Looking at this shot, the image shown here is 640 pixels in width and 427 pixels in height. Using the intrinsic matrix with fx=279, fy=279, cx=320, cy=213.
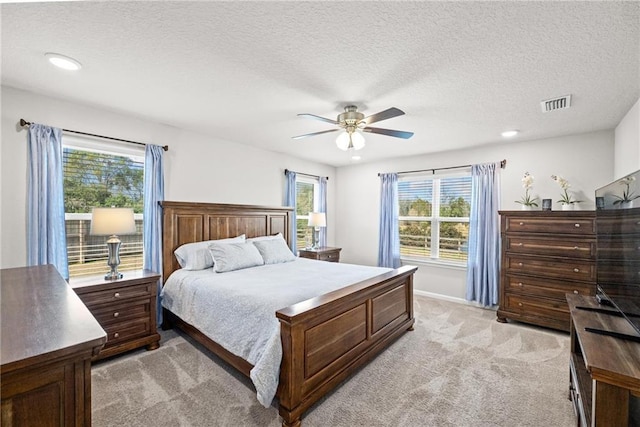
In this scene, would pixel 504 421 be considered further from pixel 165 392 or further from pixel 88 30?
pixel 88 30

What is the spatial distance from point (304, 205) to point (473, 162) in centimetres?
300

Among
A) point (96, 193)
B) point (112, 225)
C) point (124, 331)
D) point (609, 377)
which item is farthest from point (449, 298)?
point (96, 193)

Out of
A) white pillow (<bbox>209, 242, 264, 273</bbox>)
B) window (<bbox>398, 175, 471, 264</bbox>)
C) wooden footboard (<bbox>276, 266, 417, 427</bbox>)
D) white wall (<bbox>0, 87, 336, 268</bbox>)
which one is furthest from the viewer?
window (<bbox>398, 175, 471, 264</bbox>)

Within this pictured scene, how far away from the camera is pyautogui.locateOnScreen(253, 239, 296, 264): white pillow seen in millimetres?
3728

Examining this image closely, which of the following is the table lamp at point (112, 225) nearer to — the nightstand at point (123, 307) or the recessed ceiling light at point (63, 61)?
the nightstand at point (123, 307)

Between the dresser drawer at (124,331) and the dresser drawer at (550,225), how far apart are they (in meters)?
4.38

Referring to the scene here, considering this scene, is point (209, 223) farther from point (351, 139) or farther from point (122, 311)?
point (351, 139)

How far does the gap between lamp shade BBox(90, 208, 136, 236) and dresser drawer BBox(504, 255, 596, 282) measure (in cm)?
442

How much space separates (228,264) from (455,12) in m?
2.94

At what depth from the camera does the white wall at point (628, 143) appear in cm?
254

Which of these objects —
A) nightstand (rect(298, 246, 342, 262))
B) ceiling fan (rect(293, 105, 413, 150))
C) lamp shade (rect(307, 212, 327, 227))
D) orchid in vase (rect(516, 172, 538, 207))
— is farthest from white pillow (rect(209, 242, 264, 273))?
orchid in vase (rect(516, 172, 538, 207))

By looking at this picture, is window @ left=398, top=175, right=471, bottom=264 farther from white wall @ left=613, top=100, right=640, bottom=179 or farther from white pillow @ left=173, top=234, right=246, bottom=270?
white pillow @ left=173, top=234, right=246, bottom=270

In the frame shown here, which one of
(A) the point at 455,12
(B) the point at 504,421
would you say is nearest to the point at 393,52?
(A) the point at 455,12

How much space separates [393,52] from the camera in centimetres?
182
